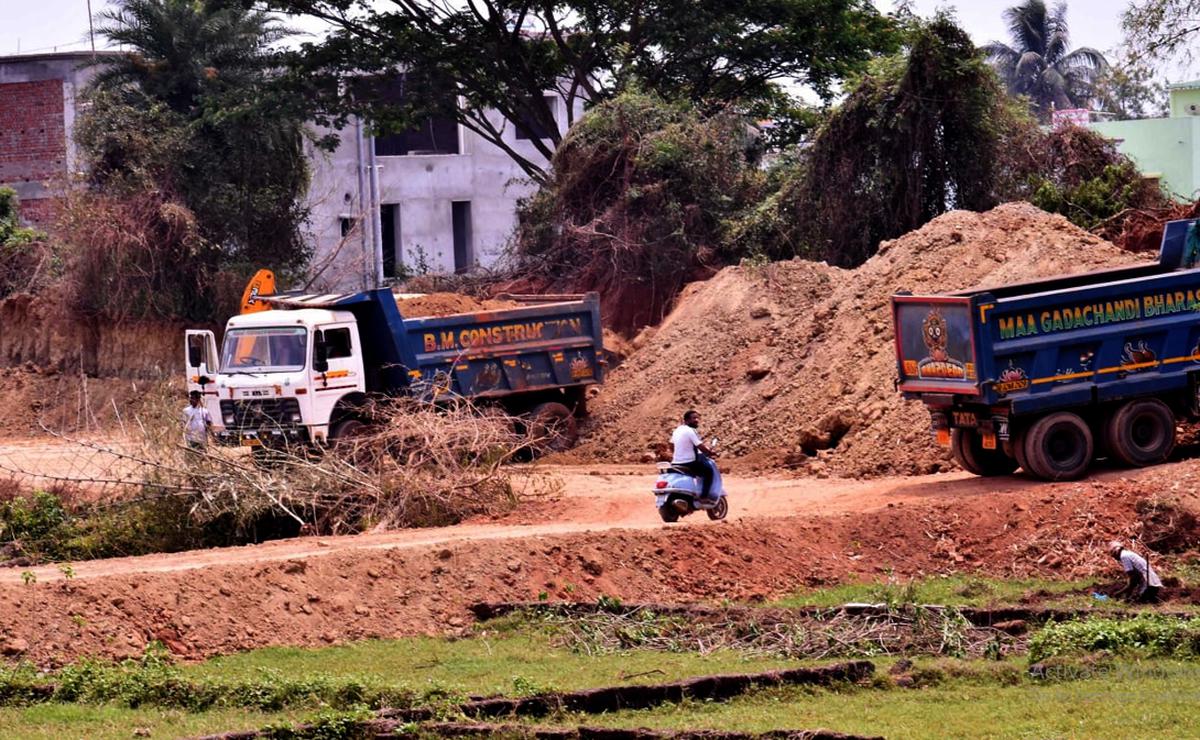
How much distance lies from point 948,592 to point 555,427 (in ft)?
39.8

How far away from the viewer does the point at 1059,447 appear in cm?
1877

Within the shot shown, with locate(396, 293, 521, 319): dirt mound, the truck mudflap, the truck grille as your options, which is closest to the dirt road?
the truck mudflap

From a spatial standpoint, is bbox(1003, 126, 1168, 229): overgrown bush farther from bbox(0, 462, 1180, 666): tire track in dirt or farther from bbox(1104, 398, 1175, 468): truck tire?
bbox(0, 462, 1180, 666): tire track in dirt

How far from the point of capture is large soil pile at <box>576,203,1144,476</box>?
2275 centimetres

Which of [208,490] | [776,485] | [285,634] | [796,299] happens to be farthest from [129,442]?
[796,299]

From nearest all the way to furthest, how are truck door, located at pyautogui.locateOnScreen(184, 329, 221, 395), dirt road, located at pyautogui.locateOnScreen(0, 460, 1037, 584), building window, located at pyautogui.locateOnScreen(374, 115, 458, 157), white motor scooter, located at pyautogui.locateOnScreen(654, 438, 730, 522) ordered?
dirt road, located at pyautogui.locateOnScreen(0, 460, 1037, 584) → white motor scooter, located at pyautogui.locateOnScreen(654, 438, 730, 522) → truck door, located at pyautogui.locateOnScreen(184, 329, 221, 395) → building window, located at pyautogui.locateOnScreen(374, 115, 458, 157)

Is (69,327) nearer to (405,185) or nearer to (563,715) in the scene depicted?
(405,185)

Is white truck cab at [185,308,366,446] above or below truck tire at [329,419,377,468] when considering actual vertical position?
above

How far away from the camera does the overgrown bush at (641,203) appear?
32625 mm

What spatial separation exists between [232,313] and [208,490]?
1636 cm

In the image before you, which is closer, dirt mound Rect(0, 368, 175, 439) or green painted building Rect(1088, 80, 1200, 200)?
dirt mound Rect(0, 368, 175, 439)

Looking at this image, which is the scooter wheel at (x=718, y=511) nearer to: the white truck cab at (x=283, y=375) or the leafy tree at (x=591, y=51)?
the white truck cab at (x=283, y=375)

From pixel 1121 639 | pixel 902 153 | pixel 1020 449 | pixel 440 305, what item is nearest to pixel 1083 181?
pixel 902 153

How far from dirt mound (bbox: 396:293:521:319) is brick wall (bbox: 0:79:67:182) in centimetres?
1390
